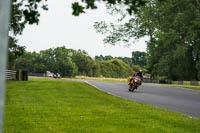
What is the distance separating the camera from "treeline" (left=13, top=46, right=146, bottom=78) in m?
104

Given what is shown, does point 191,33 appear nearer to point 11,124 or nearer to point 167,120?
point 167,120

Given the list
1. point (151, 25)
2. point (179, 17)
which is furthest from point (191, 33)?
point (151, 25)

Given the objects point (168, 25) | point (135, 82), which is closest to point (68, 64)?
point (168, 25)

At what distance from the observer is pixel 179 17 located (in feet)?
105

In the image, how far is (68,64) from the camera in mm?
101188

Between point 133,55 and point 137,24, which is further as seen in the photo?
point 133,55

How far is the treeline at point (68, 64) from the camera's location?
10356 centimetres

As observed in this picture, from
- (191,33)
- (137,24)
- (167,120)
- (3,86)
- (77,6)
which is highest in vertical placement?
(137,24)

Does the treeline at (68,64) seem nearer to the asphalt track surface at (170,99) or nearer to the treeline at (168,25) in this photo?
the treeline at (168,25)

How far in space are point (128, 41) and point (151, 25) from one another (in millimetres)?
4283

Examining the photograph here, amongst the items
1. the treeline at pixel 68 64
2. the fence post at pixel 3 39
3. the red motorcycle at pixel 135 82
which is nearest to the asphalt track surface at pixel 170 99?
the red motorcycle at pixel 135 82

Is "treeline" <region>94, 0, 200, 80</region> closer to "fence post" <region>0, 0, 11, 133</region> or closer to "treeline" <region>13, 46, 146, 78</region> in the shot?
"fence post" <region>0, 0, 11, 133</region>

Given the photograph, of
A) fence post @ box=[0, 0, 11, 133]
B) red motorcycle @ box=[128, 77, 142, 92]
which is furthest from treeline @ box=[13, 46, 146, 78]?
fence post @ box=[0, 0, 11, 133]

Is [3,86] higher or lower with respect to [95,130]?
higher
